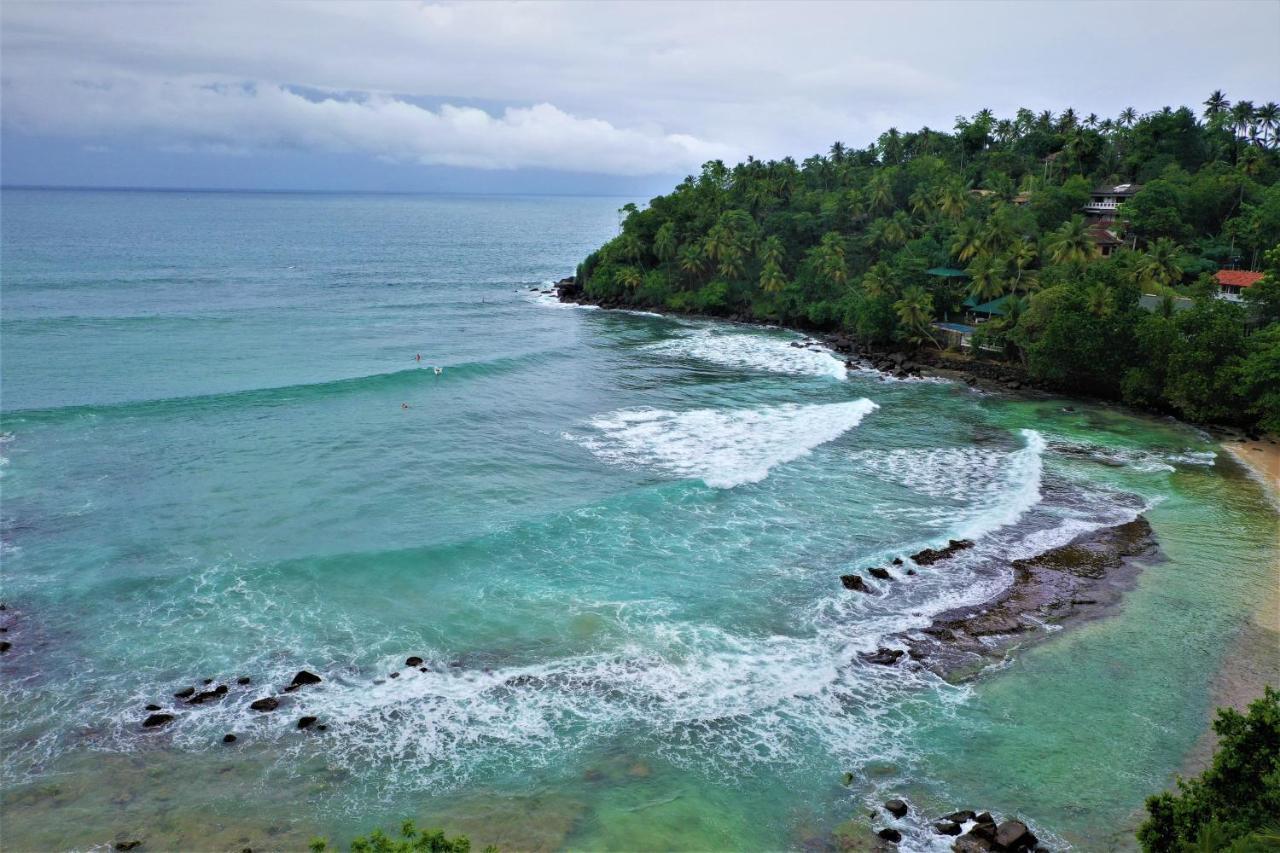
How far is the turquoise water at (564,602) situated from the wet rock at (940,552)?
2.25 ft

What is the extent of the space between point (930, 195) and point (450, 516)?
2511 inches

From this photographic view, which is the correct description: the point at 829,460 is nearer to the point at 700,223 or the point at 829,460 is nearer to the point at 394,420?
the point at 394,420

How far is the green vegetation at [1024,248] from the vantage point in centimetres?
4538

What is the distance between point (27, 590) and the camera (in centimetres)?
2509


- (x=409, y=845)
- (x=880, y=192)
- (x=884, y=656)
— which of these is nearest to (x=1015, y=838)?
(x=884, y=656)

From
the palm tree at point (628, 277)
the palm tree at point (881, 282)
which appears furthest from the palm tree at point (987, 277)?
the palm tree at point (628, 277)

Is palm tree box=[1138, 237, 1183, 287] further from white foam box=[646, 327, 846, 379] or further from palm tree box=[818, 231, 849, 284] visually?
palm tree box=[818, 231, 849, 284]

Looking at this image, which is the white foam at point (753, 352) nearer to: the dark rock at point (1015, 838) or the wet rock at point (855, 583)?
the wet rock at point (855, 583)

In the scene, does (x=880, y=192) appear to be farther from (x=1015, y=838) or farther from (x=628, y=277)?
(x=1015, y=838)

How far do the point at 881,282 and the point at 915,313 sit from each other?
153 inches

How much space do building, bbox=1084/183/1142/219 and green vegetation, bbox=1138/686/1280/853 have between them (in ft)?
248

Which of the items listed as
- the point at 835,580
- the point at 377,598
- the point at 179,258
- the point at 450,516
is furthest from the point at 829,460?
the point at 179,258

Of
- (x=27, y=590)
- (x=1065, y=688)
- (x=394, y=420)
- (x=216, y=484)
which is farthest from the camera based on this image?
(x=394, y=420)

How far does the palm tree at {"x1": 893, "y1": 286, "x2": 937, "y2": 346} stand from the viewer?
2365 inches
